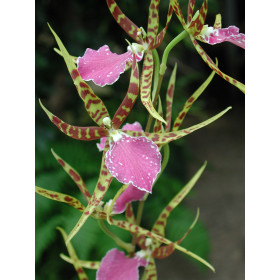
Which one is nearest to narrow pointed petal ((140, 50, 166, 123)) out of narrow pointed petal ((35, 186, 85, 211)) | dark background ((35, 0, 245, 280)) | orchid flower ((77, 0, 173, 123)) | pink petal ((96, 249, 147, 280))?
orchid flower ((77, 0, 173, 123))

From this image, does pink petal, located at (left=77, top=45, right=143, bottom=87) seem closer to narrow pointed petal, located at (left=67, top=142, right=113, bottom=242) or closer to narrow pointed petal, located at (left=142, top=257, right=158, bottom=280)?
narrow pointed petal, located at (left=67, top=142, right=113, bottom=242)

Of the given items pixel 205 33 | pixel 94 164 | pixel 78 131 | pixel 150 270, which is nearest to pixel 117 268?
pixel 150 270

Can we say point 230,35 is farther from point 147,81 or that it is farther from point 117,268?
point 117,268

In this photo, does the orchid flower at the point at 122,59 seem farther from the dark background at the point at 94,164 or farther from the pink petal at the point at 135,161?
the dark background at the point at 94,164

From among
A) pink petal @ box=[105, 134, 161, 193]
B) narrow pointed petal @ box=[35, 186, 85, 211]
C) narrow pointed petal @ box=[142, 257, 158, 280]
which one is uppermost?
pink petal @ box=[105, 134, 161, 193]

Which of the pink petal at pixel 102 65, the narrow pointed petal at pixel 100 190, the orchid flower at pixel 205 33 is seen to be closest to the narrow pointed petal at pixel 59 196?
the narrow pointed petal at pixel 100 190

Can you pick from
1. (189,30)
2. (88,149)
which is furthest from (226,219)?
(189,30)
